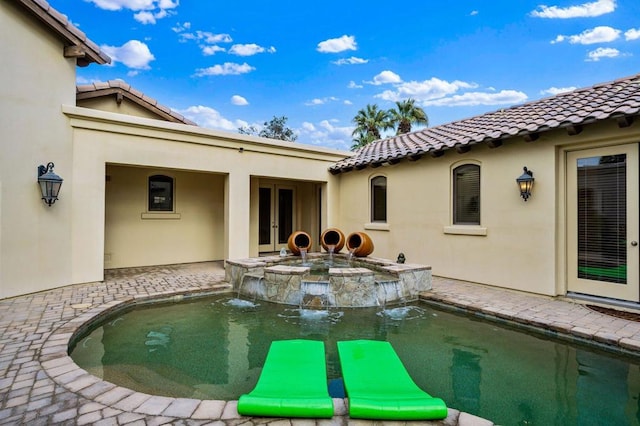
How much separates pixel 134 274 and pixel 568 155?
1101 cm

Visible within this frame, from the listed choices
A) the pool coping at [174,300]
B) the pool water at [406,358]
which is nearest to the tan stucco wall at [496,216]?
the pool coping at [174,300]

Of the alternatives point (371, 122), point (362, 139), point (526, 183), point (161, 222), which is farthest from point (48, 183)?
point (371, 122)

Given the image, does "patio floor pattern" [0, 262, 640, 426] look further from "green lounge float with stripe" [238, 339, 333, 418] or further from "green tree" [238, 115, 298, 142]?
"green tree" [238, 115, 298, 142]

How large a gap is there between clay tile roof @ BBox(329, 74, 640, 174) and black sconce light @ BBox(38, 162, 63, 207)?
8.16 metres

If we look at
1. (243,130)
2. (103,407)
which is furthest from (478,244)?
(243,130)

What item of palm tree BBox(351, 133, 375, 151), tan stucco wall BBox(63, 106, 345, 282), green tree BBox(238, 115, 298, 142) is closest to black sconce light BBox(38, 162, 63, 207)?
tan stucco wall BBox(63, 106, 345, 282)

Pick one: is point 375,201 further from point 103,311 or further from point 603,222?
point 103,311

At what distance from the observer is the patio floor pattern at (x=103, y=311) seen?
2.66 metres

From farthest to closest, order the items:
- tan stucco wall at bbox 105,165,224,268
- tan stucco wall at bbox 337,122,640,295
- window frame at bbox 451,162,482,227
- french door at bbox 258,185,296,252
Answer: french door at bbox 258,185,296,252
tan stucco wall at bbox 105,165,224,268
window frame at bbox 451,162,482,227
tan stucco wall at bbox 337,122,640,295

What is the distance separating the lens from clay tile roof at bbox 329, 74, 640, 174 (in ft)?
19.8

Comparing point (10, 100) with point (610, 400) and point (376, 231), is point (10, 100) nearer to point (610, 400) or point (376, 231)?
point (376, 231)

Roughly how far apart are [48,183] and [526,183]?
33.3ft

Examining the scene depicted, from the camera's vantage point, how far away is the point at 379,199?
11.3m

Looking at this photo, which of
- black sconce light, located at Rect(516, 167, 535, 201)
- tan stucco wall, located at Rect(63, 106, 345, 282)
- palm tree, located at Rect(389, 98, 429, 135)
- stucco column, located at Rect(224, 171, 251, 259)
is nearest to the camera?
black sconce light, located at Rect(516, 167, 535, 201)
